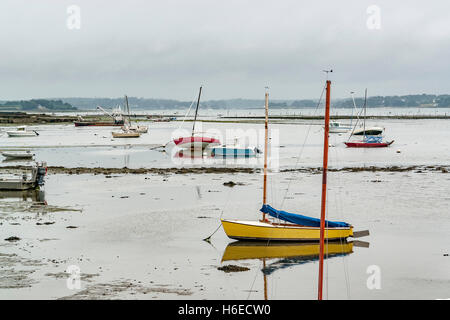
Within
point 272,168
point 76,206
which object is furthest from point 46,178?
point 272,168

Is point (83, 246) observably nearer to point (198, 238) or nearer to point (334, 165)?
point (198, 238)

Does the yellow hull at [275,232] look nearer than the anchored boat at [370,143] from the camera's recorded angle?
Yes

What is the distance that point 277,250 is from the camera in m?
27.7

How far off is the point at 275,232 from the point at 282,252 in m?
1.30

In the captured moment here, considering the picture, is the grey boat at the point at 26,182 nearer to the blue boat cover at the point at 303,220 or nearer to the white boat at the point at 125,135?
the blue boat cover at the point at 303,220

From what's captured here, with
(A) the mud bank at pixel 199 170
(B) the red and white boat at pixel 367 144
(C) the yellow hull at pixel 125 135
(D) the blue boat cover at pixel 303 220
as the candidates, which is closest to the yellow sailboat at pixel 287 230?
(D) the blue boat cover at pixel 303 220

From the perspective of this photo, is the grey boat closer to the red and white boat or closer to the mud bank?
the mud bank

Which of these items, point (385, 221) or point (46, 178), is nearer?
point (385, 221)

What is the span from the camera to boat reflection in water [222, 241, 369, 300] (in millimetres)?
25828

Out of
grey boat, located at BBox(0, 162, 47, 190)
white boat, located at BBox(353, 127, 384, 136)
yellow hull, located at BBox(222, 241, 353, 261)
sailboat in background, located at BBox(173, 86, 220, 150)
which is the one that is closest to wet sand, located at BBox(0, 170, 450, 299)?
yellow hull, located at BBox(222, 241, 353, 261)

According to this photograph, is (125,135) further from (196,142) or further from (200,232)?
(200,232)

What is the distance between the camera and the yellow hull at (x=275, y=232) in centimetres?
2820

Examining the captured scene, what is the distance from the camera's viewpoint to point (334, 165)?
68438 mm
